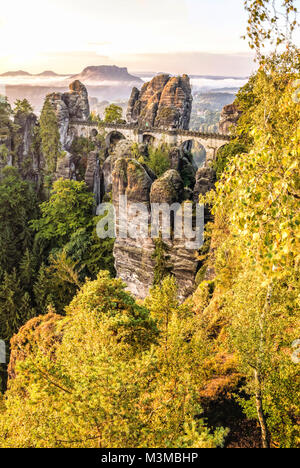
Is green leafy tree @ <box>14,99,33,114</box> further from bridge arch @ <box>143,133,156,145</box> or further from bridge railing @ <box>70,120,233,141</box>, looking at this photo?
bridge arch @ <box>143,133,156,145</box>

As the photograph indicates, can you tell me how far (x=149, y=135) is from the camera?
38188 millimetres

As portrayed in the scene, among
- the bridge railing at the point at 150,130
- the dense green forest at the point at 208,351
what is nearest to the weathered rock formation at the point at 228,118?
the bridge railing at the point at 150,130

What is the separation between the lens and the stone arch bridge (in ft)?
109

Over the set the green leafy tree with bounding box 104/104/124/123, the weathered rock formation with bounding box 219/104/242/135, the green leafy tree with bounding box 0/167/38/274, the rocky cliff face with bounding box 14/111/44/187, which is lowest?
the green leafy tree with bounding box 0/167/38/274

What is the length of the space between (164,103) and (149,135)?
5.62 meters

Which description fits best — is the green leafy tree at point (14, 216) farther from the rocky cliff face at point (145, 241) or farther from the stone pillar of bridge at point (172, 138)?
the stone pillar of bridge at point (172, 138)

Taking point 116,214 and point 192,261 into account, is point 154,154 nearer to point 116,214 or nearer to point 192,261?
point 116,214

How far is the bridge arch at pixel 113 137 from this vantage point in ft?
129

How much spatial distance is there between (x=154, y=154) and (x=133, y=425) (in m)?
28.2

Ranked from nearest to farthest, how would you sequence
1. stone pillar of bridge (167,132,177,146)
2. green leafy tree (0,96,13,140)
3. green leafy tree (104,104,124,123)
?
green leafy tree (0,96,13,140), stone pillar of bridge (167,132,177,146), green leafy tree (104,104,124,123)

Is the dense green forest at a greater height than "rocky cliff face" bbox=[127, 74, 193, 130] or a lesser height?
lesser

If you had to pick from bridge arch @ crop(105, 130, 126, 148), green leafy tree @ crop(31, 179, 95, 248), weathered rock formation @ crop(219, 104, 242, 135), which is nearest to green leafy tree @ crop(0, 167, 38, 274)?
green leafy tree @ crop(31, 179, 95, 248)

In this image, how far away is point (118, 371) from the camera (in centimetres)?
489

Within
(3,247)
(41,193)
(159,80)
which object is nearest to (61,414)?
(3,247)
